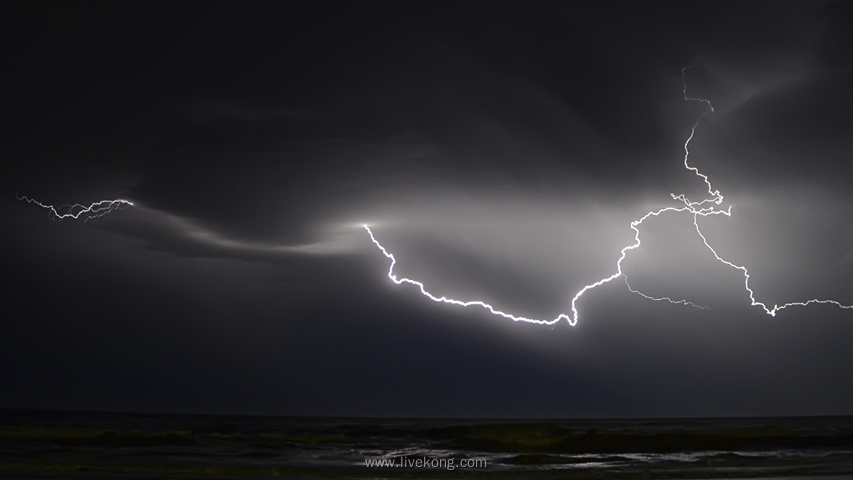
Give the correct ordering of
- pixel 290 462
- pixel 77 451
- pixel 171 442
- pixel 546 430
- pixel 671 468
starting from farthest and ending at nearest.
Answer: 1. pixel 546 430
2. pixel 171 442
3. pixel 77 451
4. pixel 290 462
5. pixel 671 468

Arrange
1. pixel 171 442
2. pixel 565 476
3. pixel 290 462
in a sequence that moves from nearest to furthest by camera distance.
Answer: pixel 565 476 < pixel 290 462 < pixel 171 442

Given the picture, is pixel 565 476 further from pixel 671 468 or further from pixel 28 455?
pixel 28 455

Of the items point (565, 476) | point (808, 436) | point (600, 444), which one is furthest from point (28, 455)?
point (808, 436)

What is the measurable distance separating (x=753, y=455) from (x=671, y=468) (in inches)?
208

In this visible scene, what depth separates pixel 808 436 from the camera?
25.3 metres

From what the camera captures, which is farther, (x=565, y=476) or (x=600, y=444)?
(x=600, y=444)

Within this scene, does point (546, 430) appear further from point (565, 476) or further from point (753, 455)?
point (565, 476)

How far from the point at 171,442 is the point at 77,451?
3950 mm

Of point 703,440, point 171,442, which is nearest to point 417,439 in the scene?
point 171,442

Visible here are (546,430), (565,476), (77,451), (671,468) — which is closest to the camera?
(565,476)

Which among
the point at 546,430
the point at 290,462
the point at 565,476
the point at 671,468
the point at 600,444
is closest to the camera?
the point at 565,476

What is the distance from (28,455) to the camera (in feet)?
50.5

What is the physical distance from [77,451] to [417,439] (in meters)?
12.1

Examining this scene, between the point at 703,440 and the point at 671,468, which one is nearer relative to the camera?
the point at 671,468
